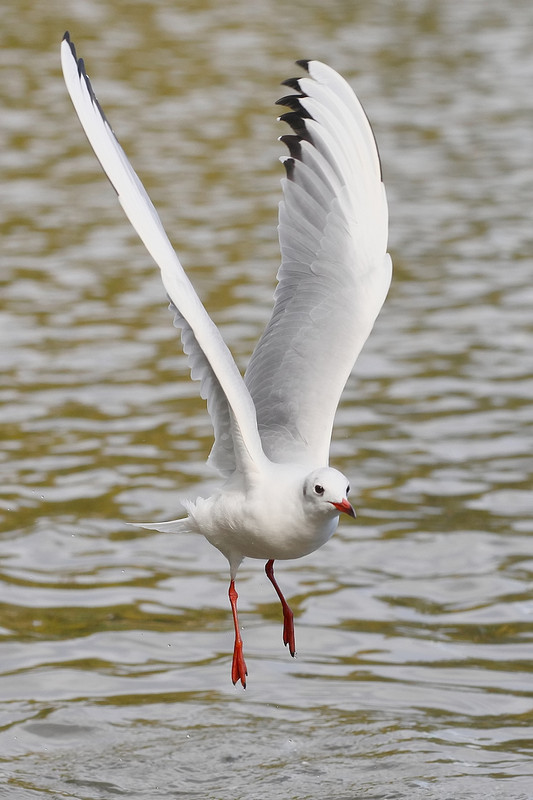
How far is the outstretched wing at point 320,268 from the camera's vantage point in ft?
20.9

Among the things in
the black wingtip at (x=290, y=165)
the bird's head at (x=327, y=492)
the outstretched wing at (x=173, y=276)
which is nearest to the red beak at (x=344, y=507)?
the bird's head at (x=327, y=492)

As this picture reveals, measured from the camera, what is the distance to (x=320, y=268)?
263 inches

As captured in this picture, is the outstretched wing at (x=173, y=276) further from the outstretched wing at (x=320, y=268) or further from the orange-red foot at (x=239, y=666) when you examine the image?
the orange-red foot at (x=239, y=666)

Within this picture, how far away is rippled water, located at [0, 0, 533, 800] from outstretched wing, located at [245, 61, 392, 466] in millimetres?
1736

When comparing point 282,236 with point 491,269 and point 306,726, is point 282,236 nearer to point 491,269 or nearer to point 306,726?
point 306,726

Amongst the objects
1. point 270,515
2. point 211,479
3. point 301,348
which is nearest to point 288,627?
point 270,515

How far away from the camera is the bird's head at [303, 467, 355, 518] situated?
18.1 feet

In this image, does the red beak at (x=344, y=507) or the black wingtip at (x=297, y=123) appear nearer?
the red beak at (x=344, y=507)

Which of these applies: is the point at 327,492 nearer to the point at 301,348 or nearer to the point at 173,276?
the point at 173,276

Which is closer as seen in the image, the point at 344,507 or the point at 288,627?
the point at 344,507

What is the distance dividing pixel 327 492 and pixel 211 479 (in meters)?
4.56

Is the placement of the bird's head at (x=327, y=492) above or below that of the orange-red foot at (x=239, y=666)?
above

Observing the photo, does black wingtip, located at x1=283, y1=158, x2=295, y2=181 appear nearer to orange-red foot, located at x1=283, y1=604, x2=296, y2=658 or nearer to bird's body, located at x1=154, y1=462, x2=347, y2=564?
bird's body, located at x1=154, y1=462, x2=347, y2=564

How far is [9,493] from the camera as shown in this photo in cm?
988
